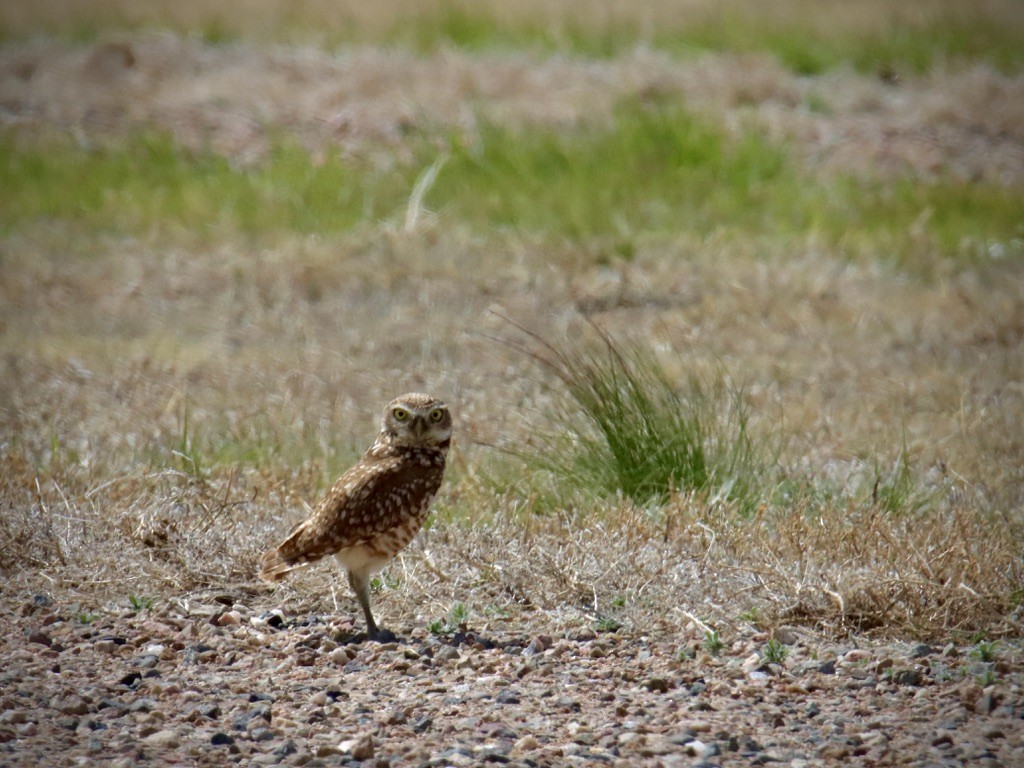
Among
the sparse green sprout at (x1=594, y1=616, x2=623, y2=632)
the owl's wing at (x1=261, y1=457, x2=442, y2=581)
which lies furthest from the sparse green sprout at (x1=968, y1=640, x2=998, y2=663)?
the owl's wing at (x1=261, y1=457, x2=442, y2=581)

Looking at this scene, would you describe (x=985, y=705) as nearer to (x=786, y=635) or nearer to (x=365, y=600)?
(x=786, y=635)

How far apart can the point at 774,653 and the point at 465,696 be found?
3.24 feet

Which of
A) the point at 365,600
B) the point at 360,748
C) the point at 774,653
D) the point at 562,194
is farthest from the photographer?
the point at 562,194

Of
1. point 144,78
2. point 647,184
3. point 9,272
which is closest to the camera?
point 9,272

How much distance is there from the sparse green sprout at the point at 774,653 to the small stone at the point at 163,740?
1.82 meters

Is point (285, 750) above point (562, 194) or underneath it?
underneath

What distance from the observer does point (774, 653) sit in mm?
4793

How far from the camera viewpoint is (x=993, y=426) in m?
7.58

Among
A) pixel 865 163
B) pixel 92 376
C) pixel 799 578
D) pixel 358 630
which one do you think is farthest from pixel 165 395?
A: pixel 865 163

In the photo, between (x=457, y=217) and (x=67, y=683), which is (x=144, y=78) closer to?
(x=457, y=217)

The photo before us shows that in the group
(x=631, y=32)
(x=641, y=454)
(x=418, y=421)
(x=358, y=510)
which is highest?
(x=631, y=32)

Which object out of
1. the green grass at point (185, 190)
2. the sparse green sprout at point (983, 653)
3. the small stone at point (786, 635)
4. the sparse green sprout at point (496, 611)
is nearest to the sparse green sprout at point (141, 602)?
the sparse green sprout at point (496, 611)

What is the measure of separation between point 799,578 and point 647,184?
8.42 meters

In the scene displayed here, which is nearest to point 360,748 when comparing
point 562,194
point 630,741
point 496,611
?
point 630,741
